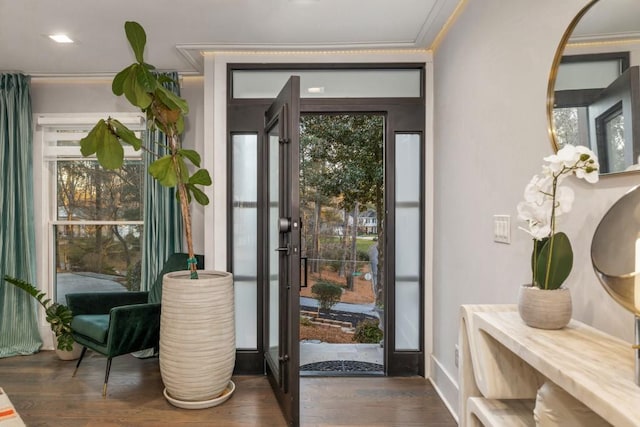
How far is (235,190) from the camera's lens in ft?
10.0

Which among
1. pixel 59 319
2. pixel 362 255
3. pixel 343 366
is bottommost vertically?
pixel 343 366

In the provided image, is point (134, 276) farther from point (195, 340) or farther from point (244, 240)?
point (195, 340)

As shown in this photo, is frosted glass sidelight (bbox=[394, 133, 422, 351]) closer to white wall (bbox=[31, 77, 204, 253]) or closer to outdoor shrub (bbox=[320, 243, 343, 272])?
outdoor shrub (bbox=[320, 243, 343, 272])

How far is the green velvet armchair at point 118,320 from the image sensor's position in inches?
106

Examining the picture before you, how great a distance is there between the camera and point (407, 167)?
9.80ft

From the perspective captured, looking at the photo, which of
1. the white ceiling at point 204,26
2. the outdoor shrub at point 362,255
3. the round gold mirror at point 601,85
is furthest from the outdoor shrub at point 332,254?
the round gold mirror at point 601,85

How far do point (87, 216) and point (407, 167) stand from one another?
306 cm

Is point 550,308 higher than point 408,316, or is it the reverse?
point 550,308

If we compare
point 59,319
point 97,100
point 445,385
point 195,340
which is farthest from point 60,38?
point 445,385

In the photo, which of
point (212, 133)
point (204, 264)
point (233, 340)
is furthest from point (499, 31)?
point (204, 264)

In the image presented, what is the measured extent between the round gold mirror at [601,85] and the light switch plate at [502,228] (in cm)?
48

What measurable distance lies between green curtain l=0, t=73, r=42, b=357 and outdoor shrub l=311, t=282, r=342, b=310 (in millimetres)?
2640

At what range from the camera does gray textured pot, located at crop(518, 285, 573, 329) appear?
1119 mm

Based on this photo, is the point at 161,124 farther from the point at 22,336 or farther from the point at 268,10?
the point at 22,336
